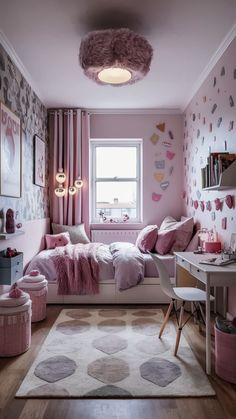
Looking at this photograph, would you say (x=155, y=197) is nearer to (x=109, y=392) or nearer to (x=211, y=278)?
(x=211, y=278)

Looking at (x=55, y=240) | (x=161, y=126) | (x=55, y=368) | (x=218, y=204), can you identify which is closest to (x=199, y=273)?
(x=218, y=204)

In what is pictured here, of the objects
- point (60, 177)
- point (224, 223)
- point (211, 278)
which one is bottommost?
point (211, 278)

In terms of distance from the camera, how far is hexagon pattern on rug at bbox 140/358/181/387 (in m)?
1.92

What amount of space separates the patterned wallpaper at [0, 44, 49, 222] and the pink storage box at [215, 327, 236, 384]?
2024 mm

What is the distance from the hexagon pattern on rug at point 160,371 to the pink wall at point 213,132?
0.87m

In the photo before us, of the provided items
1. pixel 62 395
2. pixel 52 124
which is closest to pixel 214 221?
pixel 62 395

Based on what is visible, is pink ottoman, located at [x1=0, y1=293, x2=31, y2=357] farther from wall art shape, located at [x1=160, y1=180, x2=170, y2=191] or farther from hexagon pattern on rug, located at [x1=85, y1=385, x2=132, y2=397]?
wall art shape, located at [x1=160, y1=180, x2=170, y2=191]

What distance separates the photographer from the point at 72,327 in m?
2.81

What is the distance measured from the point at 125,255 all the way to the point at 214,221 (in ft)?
3.42

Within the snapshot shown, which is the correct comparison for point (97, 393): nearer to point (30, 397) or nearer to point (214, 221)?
point (30, 397)

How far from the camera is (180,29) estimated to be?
2.54m

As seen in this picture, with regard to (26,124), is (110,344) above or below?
below

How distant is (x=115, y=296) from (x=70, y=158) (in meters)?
2.23

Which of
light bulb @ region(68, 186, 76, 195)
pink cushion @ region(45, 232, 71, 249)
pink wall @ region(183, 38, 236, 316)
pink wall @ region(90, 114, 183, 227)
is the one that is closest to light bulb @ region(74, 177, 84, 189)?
light bulb @ region(68, 186, 76, 195)
